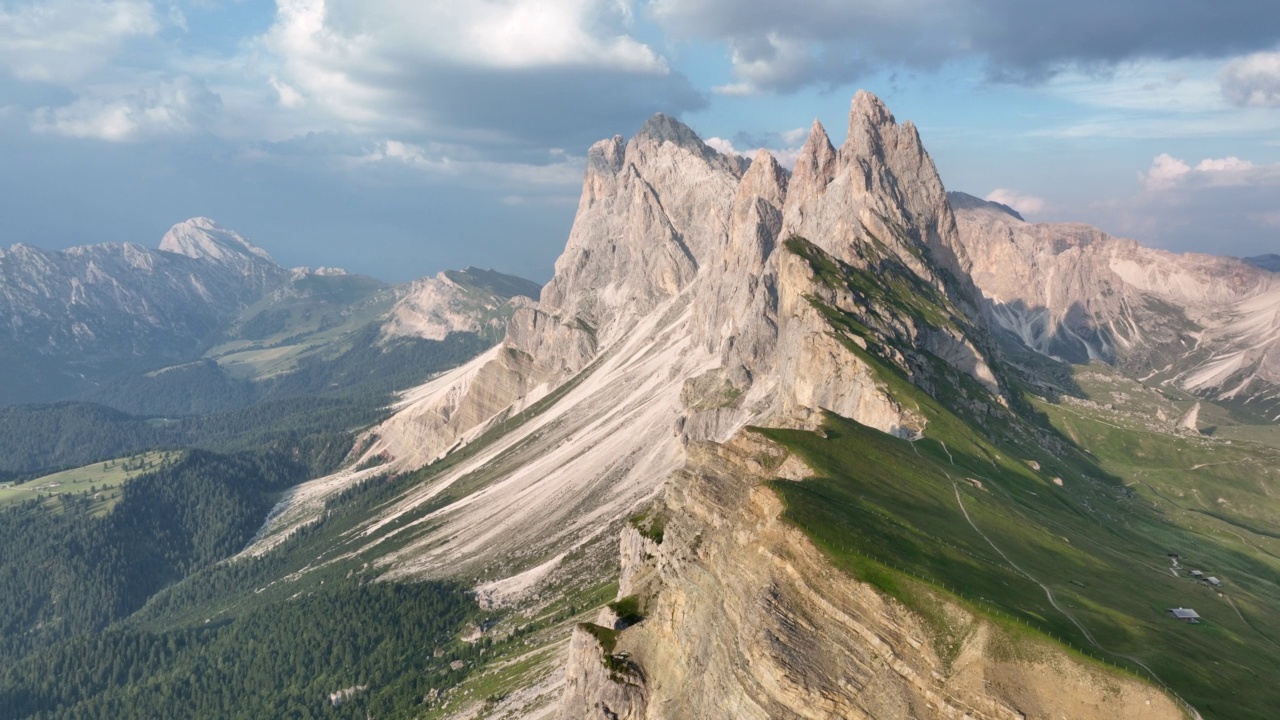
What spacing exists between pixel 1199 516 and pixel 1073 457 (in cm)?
3158

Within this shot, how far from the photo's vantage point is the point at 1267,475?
188500mm

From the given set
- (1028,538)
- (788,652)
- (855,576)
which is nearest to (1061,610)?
(855,576)

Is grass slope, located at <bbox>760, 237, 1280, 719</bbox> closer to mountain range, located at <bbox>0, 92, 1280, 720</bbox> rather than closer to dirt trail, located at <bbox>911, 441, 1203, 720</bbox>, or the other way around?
dirt trail, located at <bbox>911, 441, 1203, 720</bbox>

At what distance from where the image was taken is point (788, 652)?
5034 cm

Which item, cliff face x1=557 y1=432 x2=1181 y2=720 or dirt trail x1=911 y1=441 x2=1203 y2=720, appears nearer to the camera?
cliff face x1=557 y1=432 x2=1181 y2=720

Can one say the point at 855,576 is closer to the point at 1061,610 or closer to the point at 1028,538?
the point at 1061,610

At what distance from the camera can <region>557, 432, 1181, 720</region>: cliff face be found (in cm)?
4522

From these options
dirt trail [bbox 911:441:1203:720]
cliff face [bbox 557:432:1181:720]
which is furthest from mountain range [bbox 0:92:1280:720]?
dirt trail [bbox 911:441:1203:720]

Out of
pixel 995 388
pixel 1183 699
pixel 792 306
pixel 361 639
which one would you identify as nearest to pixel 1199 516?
pixel 995 388

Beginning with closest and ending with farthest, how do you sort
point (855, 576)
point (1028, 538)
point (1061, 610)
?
point (855, 576) → point (1061, 610) → point (1028, 538)

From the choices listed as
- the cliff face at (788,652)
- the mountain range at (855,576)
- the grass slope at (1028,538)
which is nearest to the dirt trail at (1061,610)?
the grass slope at (1028,538)

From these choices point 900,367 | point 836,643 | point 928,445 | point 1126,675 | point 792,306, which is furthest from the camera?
point 792,306

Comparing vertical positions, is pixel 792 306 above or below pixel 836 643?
above

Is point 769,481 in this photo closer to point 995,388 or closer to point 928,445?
point 928,445
